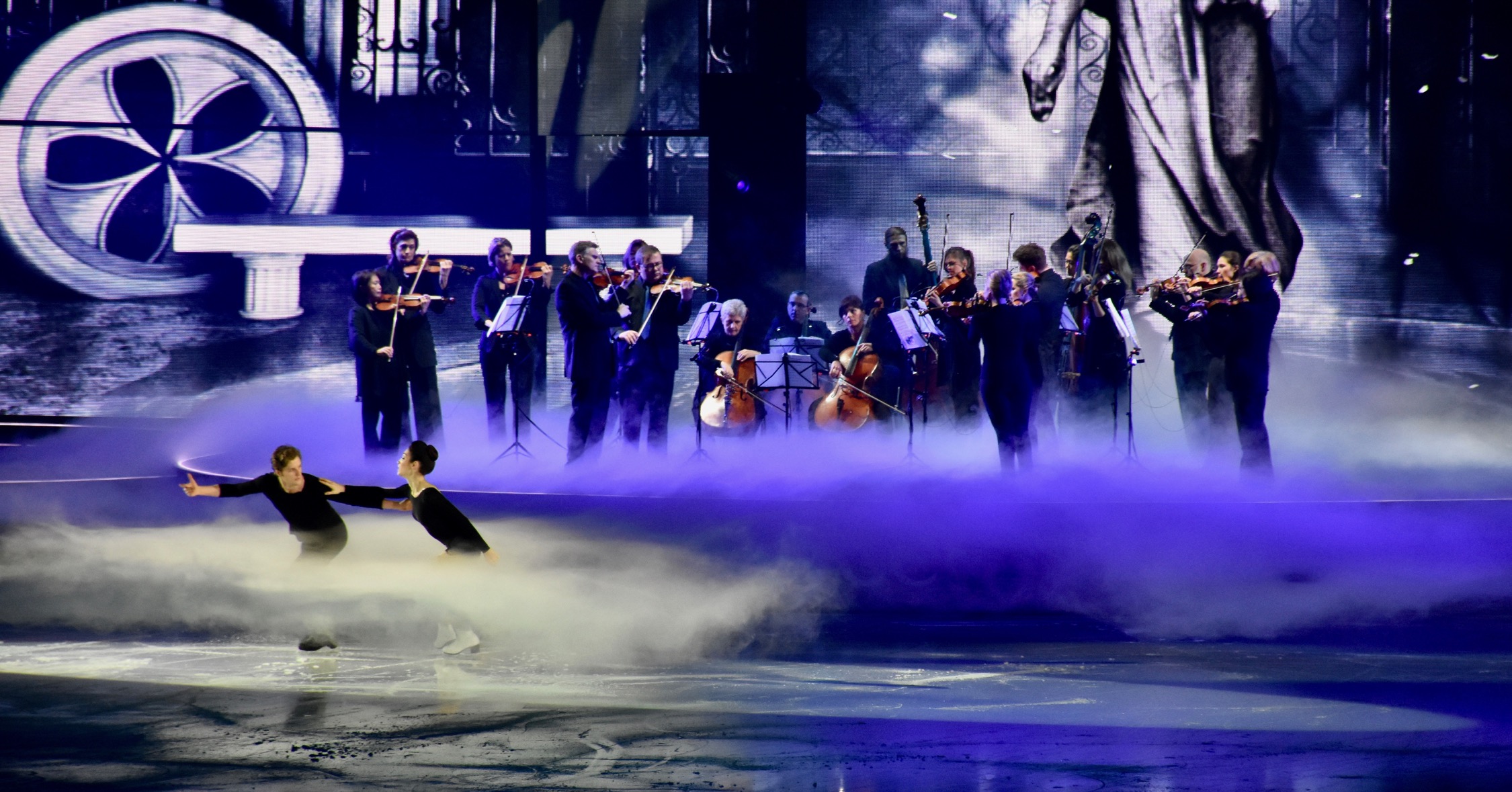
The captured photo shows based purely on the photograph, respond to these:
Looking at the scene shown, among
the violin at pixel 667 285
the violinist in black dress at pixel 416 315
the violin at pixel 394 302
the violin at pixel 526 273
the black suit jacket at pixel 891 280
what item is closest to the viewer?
the violin at pixel 667 285

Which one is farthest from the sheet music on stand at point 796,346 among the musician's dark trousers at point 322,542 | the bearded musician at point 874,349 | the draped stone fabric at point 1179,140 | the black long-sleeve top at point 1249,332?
the musician's dark trousers at point 322,542

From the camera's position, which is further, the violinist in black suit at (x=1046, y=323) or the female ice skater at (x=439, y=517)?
the violinist in black suit at (x=1046, y=323)

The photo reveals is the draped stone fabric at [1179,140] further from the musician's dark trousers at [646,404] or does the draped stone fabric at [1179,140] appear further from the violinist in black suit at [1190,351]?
the musician's dark trousers at [646,404]

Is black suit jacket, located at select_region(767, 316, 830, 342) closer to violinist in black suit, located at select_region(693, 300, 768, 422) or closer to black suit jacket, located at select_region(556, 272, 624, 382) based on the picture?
violinist in black suit, located at select_region(693, 300, 768, 422)

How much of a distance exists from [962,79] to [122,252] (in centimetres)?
639

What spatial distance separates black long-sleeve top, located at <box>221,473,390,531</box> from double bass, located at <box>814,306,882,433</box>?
4.42m

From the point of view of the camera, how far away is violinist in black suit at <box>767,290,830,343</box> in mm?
9492

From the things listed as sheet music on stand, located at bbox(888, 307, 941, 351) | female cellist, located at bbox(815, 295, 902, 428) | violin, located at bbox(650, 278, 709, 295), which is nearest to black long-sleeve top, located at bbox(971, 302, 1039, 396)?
sheet music on stand, located at bbox(888, 307, 941, 351)

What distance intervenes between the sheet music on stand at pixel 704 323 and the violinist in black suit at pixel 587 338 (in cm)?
39

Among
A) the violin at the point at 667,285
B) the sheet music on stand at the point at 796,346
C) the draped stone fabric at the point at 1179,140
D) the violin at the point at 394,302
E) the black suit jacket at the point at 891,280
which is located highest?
A: the draped stone fabric at the point at 1179,140

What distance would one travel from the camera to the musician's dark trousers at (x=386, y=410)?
30.7 ft

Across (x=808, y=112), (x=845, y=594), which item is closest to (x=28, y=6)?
(x=808, y=112)

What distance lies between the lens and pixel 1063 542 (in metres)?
6.72

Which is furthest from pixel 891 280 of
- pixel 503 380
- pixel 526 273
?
pixel 503 380
